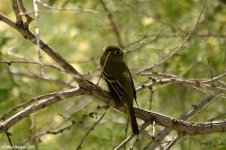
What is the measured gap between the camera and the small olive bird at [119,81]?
18.1 feet

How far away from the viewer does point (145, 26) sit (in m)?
8.56

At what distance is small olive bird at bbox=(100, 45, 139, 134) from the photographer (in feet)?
18.1

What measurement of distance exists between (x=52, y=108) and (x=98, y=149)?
5.31 feet

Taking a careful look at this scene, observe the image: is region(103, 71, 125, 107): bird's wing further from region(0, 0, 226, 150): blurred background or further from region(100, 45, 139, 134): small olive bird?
region(0, 0, 226, 150): blurred background

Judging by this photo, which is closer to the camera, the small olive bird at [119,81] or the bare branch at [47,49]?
the bare branch at [47,49]

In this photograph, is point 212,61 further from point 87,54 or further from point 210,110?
point 87,54

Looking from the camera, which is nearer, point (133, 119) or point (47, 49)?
point (47, 49)

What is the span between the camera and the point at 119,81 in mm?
6254

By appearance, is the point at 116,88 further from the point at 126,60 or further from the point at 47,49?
the point at 126,60

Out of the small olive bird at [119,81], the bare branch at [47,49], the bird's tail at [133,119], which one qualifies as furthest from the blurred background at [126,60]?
the bare branch at [47,49]

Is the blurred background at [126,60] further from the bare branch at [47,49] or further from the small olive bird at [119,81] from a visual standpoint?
the bare branch at [47,49]

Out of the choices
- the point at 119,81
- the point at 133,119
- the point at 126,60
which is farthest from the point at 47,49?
the point at 126,60

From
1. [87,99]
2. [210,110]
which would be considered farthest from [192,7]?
[87,99]

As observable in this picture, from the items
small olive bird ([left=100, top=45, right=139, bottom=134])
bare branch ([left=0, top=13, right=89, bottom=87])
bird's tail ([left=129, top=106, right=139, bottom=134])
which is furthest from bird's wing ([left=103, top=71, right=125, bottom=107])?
bare branch ([left=0, top=13, right=89, bottom=87])
